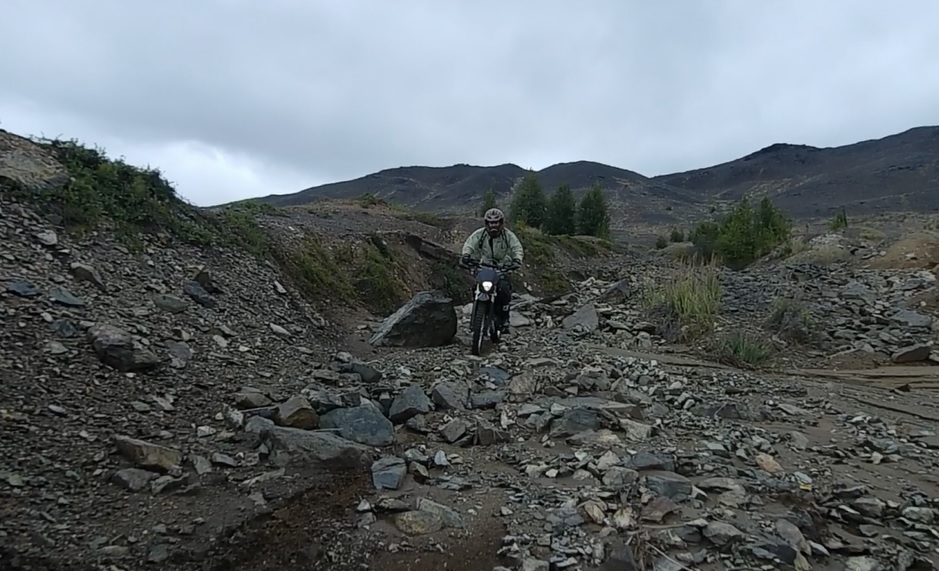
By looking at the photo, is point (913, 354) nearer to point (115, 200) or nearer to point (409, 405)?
point (409, 405)

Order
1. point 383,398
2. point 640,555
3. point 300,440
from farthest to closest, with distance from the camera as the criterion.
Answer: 1. point 383,398
2. point 300,440
3. point 640,555

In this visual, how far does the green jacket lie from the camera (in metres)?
7.92

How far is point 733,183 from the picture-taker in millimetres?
107812

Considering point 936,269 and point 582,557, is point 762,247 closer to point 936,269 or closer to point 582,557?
point 936,269

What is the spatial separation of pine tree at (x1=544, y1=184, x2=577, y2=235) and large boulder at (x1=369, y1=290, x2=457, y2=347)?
A: 102 ft

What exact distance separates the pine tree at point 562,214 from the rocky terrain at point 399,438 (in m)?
31.0

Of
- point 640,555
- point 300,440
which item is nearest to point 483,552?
point 640,555

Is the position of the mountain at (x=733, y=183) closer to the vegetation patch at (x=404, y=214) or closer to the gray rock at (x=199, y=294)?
the vegetation patch at (x=404, y=214)

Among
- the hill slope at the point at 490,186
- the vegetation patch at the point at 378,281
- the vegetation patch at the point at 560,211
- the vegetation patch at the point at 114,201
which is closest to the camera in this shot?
the vegetation patch at the point at 114,201

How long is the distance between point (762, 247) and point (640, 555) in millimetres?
22175

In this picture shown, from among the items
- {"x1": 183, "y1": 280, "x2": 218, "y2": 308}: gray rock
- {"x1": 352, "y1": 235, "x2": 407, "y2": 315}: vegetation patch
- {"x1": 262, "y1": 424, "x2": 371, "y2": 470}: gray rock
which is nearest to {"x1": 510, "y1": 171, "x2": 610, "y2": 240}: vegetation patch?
{"x1": 352, "y1": 235, "x2": 407, "y2": 315}: vegetation patch

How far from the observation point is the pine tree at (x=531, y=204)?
3894 cm

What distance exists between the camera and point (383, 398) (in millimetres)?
5316

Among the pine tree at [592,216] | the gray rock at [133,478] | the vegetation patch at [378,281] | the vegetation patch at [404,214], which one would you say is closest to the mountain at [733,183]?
the pine tree at [592,216]
